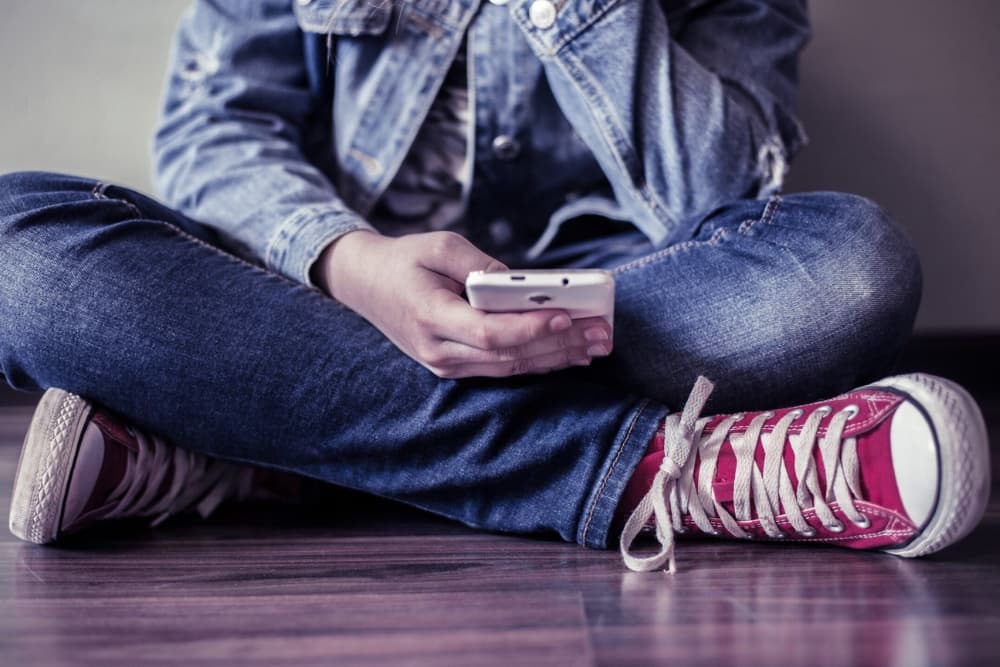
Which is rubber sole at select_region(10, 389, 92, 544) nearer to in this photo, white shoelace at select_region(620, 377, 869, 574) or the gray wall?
white shoelace at select_region(620, 377, 869, 574)

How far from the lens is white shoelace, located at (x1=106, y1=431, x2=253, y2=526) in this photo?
0.71m

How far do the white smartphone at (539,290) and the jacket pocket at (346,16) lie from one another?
0.38 meters

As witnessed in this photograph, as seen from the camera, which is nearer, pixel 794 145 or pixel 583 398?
pixel 583 398

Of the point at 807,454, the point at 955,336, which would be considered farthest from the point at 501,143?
the point at 955,336

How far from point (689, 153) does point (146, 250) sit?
1.57ft

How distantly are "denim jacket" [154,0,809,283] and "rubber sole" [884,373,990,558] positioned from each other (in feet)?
0.92

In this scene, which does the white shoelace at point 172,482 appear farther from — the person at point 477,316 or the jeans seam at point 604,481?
the jeans seam at point 604,481

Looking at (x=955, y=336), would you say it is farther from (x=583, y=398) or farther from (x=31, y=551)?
(x=31, y=551)

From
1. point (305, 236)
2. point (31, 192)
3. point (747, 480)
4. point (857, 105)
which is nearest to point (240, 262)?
point (305, 236)

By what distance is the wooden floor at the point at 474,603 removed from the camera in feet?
1.51

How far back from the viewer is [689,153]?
79 centimetres

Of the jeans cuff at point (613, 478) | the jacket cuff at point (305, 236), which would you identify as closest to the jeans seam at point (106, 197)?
the jacket cuff at point (305, 236)

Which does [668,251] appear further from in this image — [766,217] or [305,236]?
[305,236]

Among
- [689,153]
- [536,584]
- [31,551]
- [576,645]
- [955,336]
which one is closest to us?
[576,645]
